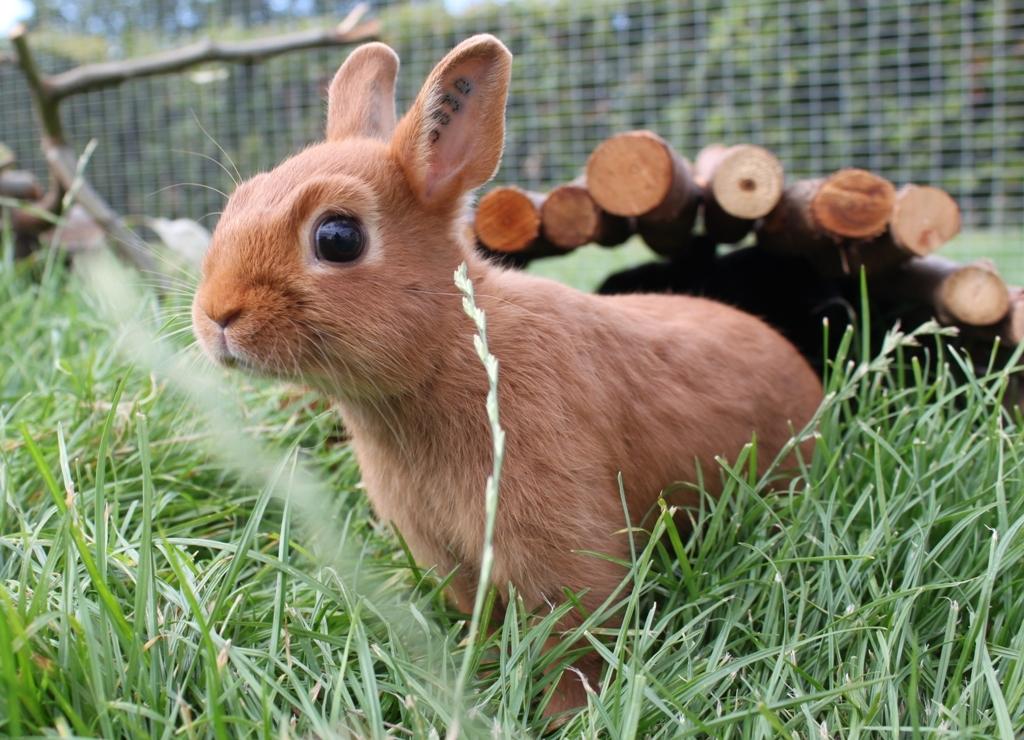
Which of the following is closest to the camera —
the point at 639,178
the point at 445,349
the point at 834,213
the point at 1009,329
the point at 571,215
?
the point at 445,349

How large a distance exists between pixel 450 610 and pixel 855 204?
149cm

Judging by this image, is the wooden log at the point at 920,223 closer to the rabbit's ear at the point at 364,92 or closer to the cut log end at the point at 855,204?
the cut log end at the point at 855,204

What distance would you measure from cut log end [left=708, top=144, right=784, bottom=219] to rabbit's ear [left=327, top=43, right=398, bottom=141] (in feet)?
3.55

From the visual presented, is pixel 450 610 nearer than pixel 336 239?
No

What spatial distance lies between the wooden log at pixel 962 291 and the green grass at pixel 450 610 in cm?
43

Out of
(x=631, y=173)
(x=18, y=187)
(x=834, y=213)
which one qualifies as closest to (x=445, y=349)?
(x=631, y=173)

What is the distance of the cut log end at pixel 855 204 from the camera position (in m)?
2.31

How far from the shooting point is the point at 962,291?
2.26 metres

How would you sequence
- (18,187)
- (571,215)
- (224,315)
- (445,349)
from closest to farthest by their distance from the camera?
(224,315) < (445,349) < (571,215) < (18,187)

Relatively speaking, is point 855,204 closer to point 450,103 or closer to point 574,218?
point 574,218

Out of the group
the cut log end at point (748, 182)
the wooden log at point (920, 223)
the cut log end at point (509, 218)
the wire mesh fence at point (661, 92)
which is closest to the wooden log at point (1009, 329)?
the wooden log at point (920, 223)

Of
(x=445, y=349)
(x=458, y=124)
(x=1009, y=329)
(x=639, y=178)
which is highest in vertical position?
(x=458, y=124)

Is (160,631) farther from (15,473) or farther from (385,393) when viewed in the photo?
(15,473)

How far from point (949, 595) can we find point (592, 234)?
1489mm
